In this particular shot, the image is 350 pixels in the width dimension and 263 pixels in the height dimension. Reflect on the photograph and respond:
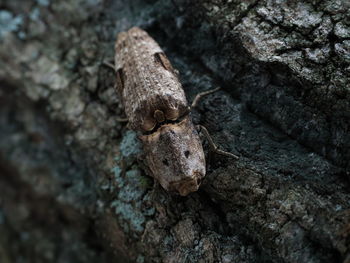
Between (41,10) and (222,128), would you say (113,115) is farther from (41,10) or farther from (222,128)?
(41,10)

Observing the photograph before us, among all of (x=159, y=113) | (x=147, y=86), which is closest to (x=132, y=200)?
(x=159, y=113)

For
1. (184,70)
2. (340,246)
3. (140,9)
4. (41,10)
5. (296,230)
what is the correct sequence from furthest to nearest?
(41,10), (140,9), (184,70), (296,230), (340,246)

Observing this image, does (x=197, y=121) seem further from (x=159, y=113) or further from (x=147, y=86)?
(x=147, y=86)

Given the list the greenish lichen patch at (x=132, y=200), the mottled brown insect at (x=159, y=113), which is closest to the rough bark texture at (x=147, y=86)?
the mottled brown insect at (x=159, y=113)

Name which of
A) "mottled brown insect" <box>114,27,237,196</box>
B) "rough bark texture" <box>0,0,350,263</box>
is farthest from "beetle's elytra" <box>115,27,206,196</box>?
"rough bark texture" <box>0,0,350,263</box>

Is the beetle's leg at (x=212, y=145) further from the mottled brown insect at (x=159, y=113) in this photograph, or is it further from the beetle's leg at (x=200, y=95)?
the beetle's leg at (x=200, y=95)

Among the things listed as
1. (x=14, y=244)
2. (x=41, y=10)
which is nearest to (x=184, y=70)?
(x=41, y=10)
